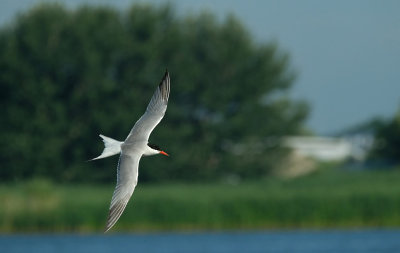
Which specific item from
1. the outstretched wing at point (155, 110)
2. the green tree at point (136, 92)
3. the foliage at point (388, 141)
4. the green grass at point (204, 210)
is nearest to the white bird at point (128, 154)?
the outstretched wing at point (155, 110)

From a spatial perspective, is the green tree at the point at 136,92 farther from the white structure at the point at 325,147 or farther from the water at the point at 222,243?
the white structure at the point at 325,147

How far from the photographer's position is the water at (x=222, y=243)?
28.9 meters

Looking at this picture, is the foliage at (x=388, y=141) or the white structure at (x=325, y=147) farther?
the white structure at (x=325, y=147)

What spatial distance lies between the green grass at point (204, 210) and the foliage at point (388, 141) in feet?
62.4

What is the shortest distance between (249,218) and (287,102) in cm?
2062

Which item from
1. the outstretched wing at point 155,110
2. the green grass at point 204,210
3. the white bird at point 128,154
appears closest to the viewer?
the white bird at point 128,154

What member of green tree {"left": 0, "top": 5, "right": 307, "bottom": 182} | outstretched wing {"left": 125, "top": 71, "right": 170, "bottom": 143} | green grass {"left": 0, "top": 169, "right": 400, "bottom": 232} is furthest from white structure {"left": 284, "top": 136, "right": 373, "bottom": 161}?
outstretched wing {"left": 125, "top": 71, "right": 170, "bottom": 143}

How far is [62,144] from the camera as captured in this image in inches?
1681

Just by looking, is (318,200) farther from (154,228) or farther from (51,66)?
(51,66)

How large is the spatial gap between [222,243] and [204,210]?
293cm

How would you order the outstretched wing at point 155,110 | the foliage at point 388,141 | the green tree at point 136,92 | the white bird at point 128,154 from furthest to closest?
1. the foliage at point 388,141
2. the green tree at point 136,92
3. the outstretched wing at point 155,110
4. the white bird at point 128,154

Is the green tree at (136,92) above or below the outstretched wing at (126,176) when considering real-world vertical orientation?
above

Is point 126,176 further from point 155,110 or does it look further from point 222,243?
point 222,243

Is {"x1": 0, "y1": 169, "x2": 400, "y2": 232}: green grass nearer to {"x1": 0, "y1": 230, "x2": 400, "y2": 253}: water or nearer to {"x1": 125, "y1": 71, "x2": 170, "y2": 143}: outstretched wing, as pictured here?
{"x1": 0, "y1": 230, "x2": 400, "y2": 253}: water
